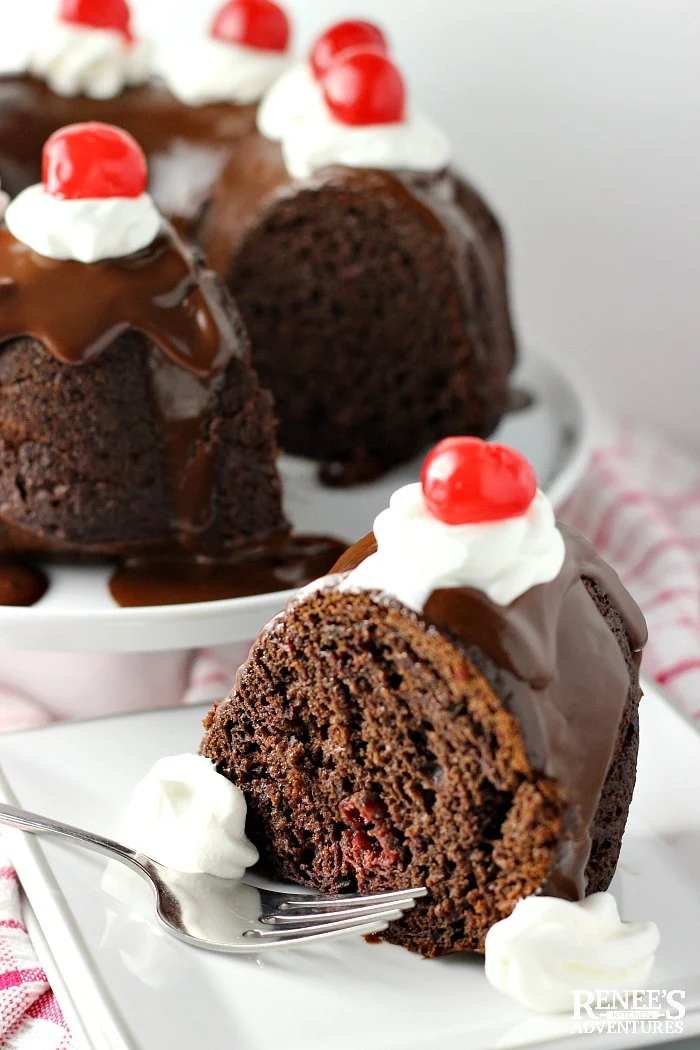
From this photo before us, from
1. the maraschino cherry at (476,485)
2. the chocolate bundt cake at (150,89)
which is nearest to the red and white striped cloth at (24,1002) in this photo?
the maraschino cherry at (476,485)

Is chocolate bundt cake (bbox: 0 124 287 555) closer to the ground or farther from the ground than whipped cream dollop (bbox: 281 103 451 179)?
closer to the ground

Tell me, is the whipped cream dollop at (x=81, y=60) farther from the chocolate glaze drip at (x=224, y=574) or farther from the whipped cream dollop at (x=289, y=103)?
the chocolate glaze drip at (x=224, y=574)

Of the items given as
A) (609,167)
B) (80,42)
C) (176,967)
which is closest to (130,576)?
(176,967)

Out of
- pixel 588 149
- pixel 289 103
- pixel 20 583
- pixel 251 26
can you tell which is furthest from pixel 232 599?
pixel 588 149

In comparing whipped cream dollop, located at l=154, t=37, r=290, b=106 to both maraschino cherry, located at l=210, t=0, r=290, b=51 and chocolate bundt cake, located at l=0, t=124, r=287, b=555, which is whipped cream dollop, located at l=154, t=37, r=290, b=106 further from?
chocolate bundt cake, located at l=0, t=124, r=287, b=555

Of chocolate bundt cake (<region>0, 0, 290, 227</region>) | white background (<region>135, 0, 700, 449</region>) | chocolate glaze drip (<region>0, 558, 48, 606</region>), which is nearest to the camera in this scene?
chocolate glaze drip (<region>0, 558, 48, 606</region>)

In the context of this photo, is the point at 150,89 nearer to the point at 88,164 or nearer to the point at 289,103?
the point at 289,103

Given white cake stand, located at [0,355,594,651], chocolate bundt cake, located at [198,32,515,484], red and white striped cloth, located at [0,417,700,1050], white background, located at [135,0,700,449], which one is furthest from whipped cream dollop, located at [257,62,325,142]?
red and white striped cloth, located at [0,417,700,1050]

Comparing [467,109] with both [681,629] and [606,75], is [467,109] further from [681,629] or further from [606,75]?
[681,629]
